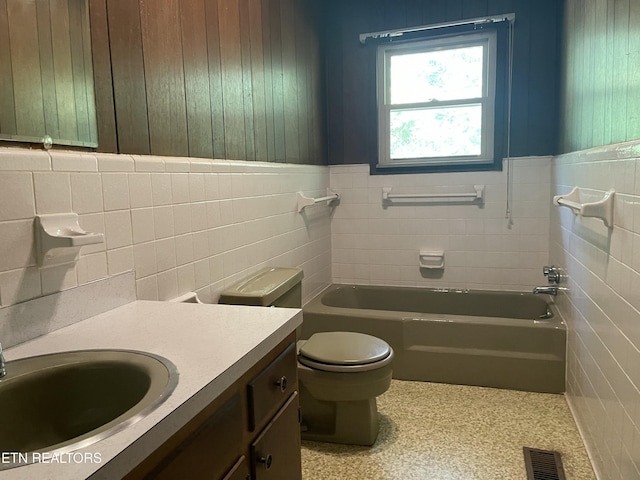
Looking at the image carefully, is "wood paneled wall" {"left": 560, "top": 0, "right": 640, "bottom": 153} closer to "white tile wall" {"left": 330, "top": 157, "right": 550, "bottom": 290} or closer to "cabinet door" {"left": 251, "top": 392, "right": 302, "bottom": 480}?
"white tile wall" {"left": 330, "top": 157, "right": 550, "bottom": 290}

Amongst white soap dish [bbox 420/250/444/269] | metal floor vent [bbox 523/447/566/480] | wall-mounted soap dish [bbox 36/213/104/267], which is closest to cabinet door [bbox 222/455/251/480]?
wall-mounted soap dish [bbox 36/213/104/267]

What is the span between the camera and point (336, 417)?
2152 mm

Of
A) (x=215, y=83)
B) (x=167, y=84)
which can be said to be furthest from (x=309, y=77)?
(x=167, y=84)

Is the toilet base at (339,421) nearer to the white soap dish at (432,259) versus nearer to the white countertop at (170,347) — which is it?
the white countertop at (170,347)

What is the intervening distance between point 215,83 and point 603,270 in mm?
1710

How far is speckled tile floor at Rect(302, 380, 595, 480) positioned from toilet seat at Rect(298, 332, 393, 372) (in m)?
0.39

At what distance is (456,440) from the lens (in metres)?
2.15

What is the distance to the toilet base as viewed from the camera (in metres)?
2.13

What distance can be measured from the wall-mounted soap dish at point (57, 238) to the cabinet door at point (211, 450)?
0.54m

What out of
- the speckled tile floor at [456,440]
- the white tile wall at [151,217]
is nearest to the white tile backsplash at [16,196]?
the white tile wall at [151,217]

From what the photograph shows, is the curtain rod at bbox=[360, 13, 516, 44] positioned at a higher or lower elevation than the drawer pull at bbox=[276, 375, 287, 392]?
higher

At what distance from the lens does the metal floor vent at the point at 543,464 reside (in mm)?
1871

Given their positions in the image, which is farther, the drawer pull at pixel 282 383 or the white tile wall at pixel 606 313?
the white tile wall at pixel 606 313

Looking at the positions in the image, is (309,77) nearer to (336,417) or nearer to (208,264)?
(208,264)
